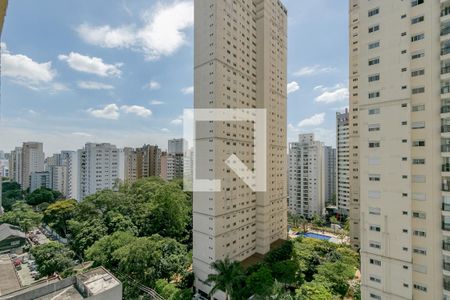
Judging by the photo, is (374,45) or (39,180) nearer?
(374,45)

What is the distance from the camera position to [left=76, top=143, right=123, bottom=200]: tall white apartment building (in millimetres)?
54000

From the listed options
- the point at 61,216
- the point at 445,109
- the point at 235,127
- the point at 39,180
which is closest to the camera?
the point at 445,109

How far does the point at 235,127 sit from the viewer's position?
22.7 meters

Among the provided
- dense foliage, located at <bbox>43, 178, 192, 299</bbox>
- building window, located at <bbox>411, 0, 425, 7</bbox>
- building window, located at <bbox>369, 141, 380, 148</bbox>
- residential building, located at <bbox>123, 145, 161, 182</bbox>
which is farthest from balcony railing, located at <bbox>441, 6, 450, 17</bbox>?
residential building, located at <bbox>123, 145, 161, 182</bbox>

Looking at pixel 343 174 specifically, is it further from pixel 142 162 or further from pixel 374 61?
pixel 142 162

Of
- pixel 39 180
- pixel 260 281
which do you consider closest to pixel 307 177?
pixel 260 281

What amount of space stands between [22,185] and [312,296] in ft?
281

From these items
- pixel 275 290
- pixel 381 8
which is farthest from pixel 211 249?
pixel 381 8

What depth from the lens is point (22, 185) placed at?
225 ft

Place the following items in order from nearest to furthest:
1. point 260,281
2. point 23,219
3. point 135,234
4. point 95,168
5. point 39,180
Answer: point 260,281, point 135,234, point 23,219, point 95,168, point 39,180

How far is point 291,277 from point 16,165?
8788 cm

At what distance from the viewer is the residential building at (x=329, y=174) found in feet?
169

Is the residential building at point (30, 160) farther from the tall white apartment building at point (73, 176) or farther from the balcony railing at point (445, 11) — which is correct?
the balcony railing at point (445, 11)

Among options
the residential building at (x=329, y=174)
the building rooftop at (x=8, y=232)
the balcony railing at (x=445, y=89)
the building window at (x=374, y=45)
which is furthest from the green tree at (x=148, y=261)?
the residential building at (x=329, y=174)
